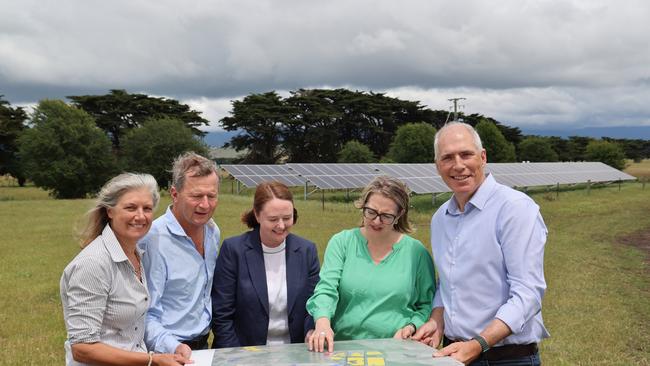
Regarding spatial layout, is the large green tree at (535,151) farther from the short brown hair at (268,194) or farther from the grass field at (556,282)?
the short brown hair at (268,194)

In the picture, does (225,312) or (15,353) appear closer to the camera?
(225,312)

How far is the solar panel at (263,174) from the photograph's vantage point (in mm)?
34188

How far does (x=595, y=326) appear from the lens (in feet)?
27.9

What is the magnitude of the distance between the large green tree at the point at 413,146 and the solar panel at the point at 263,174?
77.3 feet

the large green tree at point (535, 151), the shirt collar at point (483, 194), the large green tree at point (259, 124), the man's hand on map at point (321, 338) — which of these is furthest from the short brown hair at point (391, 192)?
the large green tree at point (535, 151)

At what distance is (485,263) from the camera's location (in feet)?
10.1

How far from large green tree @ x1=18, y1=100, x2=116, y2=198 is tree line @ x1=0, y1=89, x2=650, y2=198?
8cm

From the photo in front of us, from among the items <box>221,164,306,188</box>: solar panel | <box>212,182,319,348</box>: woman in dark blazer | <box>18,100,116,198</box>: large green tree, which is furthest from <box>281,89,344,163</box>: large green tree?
<box>212,182,319,348</box>: woman in dark blazer

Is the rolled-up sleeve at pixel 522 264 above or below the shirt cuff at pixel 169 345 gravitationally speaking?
above

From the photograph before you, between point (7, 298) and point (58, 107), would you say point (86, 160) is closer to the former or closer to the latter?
point (58, 107)

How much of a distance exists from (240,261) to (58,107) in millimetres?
47123

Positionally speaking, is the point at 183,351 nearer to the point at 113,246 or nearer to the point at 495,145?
the point at 113,246

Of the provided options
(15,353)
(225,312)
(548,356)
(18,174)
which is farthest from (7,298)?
(18,174)

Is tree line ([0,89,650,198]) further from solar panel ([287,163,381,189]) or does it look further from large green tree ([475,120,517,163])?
solar panel ([287,163,381,189])
